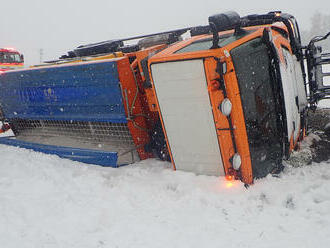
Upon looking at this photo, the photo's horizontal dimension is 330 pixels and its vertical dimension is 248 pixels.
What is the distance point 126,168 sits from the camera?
4398 mm

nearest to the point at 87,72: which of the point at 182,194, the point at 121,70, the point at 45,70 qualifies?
the point at 121,70

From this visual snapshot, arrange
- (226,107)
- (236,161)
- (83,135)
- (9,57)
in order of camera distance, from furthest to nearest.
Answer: (9,57) < (83,135) < (236,161) < (226,107)

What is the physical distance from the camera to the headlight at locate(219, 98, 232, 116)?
124 inches

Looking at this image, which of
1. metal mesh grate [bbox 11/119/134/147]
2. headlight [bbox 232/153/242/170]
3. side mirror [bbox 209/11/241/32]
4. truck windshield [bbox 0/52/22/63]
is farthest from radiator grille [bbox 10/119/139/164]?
truck windshield [bbox 0/52/22/63]

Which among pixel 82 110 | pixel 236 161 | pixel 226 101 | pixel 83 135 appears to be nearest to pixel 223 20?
pixel 226 101

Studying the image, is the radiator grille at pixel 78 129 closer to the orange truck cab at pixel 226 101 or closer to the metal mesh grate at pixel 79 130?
the metal mesh grate at pixel 79 130

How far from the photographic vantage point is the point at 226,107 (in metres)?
3.16

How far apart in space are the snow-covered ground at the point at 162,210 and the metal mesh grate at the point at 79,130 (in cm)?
78

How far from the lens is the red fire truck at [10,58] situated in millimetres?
17312

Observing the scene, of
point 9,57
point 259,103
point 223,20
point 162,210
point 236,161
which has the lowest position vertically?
point 162,210

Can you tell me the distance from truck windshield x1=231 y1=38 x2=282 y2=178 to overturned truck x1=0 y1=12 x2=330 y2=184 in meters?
0.01

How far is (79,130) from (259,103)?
121 inches

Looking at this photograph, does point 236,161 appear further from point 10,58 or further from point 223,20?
point 10,58

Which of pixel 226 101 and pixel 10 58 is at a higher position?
pixel 10 58
